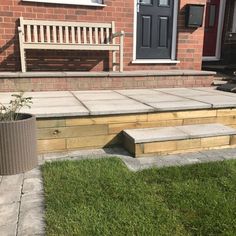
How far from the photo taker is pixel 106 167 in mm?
2684

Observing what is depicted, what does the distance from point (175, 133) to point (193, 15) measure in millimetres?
3536

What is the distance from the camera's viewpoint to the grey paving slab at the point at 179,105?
347 centimetres

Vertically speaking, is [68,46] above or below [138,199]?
above

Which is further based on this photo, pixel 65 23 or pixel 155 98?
pixel 65 23

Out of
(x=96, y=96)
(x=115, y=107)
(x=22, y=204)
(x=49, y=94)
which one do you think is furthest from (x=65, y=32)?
(x=22, y=204)

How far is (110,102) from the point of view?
3.74m

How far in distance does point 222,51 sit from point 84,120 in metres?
6.40

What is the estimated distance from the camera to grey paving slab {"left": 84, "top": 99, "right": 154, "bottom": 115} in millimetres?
3204

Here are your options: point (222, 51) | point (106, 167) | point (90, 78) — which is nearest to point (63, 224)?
point (106, 167)

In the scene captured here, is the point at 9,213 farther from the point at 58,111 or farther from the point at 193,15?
the point at 193,15

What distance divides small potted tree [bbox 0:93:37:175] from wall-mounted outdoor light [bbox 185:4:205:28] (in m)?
4.33

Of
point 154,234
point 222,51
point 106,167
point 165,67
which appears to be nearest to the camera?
point 154,234

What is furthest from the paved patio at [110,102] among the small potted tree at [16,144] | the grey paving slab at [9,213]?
the grey paving slab at [9,213]

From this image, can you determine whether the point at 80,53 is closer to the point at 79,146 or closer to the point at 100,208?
the point at 79,146
